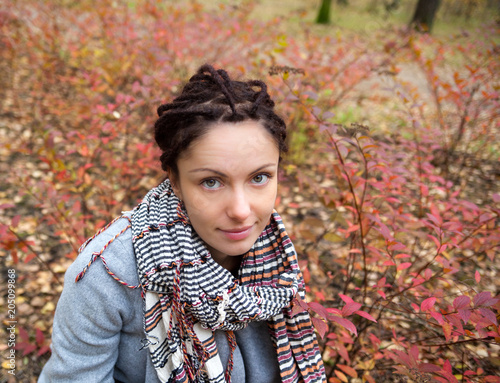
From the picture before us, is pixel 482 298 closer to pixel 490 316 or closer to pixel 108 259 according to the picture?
pixel 490 316

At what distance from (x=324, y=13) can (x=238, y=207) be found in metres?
15.4

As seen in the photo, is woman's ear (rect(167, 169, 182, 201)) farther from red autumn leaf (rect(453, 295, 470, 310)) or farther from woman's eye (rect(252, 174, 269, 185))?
red autumn leaf (rect(453, 295, 470, 310))

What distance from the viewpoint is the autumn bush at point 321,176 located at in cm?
162

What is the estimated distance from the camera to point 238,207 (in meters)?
1.04

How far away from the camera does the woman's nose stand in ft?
3.39

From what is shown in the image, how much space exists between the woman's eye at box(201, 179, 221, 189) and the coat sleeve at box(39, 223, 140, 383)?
1.14 ft

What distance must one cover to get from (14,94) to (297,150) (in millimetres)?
3538

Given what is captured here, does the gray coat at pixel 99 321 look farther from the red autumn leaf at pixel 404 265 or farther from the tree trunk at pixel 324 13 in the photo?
the tree trunk at pixel 324 13

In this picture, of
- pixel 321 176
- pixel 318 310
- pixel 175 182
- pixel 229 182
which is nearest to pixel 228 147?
A: pixel 229 182

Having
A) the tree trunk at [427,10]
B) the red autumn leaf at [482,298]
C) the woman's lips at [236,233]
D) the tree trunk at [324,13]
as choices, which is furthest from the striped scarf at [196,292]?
the tree trunk at [324,13]

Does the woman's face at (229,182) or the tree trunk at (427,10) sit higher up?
the tree trunk at (427,10)

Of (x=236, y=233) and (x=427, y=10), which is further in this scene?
(x=427, y=10)

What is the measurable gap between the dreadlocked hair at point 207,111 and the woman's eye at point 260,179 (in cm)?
13

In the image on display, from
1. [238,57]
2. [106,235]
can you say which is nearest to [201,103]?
[106,235]
